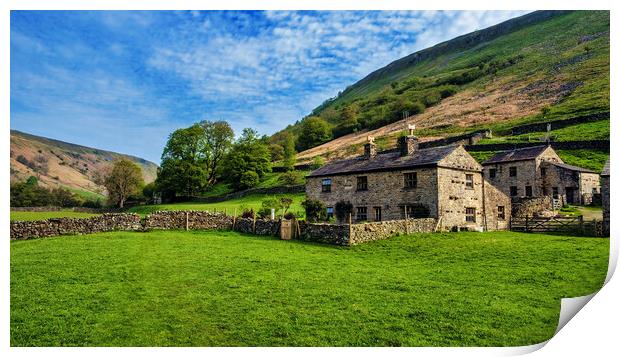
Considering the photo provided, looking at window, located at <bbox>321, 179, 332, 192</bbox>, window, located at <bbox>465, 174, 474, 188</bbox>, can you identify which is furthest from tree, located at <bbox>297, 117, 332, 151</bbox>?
window, located at <bbox>465, 174, 474, 188</bbox>

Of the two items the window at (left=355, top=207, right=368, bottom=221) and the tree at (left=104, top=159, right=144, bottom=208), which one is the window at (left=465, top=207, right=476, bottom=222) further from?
the tree at (left=104, top=159, right=144, bottom=208)

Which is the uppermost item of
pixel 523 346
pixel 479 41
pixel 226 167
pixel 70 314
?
pixel 479 41

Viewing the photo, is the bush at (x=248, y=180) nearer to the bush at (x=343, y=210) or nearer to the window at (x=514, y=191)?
the bush at (x=343, y=210)

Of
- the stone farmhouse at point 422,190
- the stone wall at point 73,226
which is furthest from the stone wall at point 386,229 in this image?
the stone wall at point 73,226

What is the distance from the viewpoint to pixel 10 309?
364 inches

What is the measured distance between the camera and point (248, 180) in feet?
177

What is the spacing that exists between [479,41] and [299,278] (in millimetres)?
142014

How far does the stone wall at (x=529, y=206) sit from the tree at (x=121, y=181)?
41334 millimetres

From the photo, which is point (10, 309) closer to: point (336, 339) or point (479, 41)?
point (336, 339)

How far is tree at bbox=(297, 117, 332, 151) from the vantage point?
8994 centimetres

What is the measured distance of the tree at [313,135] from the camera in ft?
295

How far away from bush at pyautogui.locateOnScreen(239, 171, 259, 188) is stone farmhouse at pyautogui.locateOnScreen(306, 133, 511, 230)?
29121 mm

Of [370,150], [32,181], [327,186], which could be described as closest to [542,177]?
[370,150]
